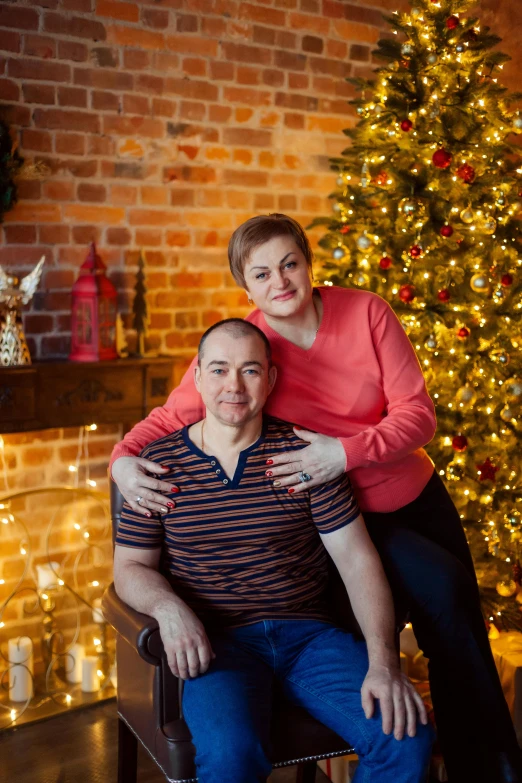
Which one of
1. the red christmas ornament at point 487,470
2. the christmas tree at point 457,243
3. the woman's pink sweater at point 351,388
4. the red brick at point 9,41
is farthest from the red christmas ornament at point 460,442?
the red brick at point 9,41

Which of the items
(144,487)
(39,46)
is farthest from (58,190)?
(144,487)

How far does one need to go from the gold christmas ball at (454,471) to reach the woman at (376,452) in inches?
34.2

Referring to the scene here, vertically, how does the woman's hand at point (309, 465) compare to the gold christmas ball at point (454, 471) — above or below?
above

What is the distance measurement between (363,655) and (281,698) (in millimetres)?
215

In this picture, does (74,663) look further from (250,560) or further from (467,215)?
(467,215)

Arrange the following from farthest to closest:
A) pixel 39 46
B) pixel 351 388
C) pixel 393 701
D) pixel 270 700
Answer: pixel 39 46 < pixel 351 388 < pixel 270 700 < pixel 393 701

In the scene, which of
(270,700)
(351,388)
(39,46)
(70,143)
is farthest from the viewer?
(70,143)

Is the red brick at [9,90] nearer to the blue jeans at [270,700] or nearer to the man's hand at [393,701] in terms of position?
the blue jeans at [270,700]

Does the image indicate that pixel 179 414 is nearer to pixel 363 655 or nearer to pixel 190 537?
pixel 190 537

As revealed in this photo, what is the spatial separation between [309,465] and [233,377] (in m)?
0.27

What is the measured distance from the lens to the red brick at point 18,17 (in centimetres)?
279

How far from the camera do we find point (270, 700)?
181cm

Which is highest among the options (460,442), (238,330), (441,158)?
(441,158)

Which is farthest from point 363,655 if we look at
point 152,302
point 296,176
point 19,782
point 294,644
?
point 296,176
